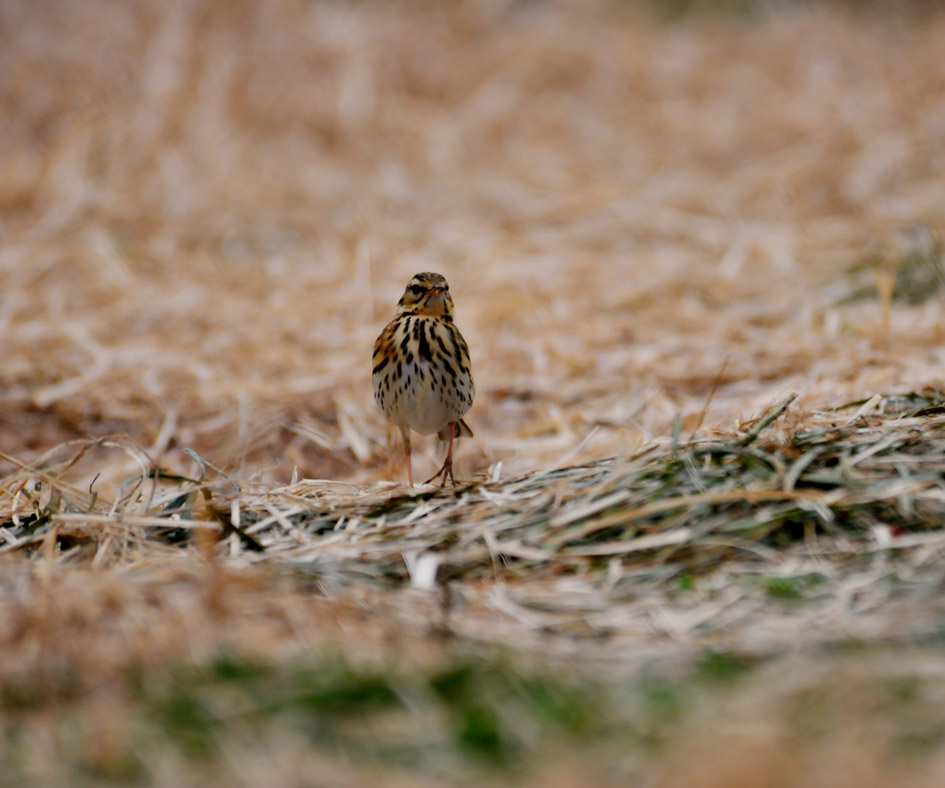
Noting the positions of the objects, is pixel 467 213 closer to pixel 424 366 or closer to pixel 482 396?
pixel 482 396

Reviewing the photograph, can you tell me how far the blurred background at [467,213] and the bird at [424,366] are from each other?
1.24 ft

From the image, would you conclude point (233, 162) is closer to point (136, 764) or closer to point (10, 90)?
point (10, 90)

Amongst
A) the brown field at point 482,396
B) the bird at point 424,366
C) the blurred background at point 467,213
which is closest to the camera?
the brown field at point 482,396

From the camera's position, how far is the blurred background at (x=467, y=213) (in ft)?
20.3

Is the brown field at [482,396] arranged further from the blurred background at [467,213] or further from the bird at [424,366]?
the bird at [424,366]

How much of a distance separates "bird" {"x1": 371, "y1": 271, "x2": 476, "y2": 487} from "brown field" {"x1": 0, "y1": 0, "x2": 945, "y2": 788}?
0.44 m

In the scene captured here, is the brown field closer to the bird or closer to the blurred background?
the blurred background

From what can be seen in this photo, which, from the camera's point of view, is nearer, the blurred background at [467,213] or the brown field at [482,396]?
the brown field at [482,396]

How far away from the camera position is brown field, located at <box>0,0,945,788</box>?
249 cm

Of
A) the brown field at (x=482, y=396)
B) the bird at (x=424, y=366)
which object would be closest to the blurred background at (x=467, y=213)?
the brown field at (x=482, y=396)

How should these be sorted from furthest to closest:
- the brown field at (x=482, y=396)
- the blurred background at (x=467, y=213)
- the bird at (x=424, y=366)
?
the blurred background at (x=467, y=213) → the bird at (x=424, y=366) → the brown field at (x=482, y=396)

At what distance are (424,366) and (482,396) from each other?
181cm

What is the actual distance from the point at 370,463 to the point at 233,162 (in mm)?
6102

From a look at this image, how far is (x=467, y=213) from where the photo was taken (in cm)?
995
